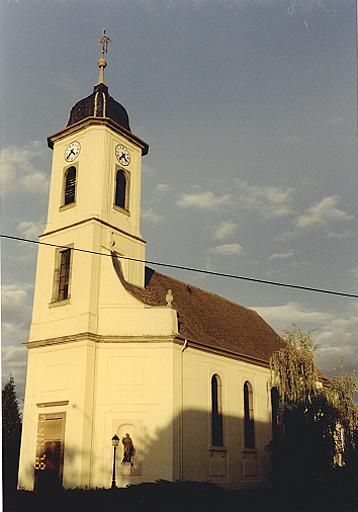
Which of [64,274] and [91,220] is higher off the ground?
[91,220]

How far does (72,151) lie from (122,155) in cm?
263

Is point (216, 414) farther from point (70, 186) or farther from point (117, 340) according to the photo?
point (70, 186)

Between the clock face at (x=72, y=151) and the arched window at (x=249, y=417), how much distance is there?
1490 centimetres

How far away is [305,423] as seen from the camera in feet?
84.9

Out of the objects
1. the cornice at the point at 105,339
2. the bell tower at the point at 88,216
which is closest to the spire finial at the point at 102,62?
the bell tower at the point at 88,216

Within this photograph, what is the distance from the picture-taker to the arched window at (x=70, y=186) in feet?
95.7

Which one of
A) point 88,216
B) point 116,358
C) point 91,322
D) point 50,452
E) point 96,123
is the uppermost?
point 96,123

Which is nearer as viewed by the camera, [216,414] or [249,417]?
[216,414]

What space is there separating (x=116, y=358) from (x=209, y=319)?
305 inches

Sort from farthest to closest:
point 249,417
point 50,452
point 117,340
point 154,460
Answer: point 249,417, point 117,340, point 50,452, point 154,460

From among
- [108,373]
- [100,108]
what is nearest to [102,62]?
[100,108]

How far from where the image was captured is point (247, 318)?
38125 millimetres

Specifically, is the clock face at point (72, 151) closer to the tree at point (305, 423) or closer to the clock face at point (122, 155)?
the clock face at point (122, 155)

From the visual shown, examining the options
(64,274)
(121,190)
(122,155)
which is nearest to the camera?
(64,274)
